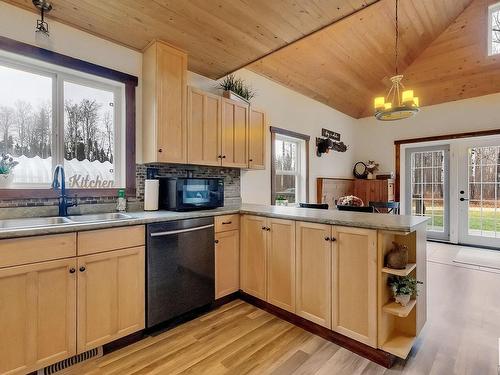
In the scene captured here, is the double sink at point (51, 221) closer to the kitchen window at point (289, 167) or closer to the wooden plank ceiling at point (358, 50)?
the kitchen window at point (289, 167)

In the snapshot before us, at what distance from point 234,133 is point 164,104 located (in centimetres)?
86

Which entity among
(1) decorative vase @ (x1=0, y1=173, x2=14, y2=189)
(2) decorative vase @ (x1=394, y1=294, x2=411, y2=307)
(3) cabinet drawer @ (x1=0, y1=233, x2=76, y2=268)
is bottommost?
(2) decorative vase @ (x1=394, y1=294, x2=411, y2=307)

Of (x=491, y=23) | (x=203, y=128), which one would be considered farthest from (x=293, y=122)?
(x=491, y=23)

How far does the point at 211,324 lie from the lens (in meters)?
2.24

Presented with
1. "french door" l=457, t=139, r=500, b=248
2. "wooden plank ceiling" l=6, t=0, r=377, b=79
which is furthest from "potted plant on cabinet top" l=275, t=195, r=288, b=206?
"french door" l=457, t=139, r=500, b=248

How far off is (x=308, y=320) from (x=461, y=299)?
68.2 inches

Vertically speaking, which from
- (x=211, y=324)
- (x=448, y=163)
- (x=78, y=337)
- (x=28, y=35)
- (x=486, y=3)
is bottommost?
(x=211, y=324)

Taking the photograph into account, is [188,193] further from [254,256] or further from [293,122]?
[293,122]

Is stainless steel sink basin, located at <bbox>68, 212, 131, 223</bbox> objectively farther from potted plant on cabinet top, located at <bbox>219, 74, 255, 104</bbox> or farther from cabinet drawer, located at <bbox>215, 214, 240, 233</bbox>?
potted plant on cabinet top, located at <bbox>219, 74, 255, 104</bbox>

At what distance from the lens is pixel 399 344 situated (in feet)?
5.74

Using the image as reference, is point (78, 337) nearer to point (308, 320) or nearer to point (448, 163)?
point (308, 320)

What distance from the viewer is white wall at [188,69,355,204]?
3.66m

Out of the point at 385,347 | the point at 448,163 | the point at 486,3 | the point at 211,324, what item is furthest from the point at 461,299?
the point at 486,3

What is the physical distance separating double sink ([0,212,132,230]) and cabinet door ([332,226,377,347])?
1615 mm
